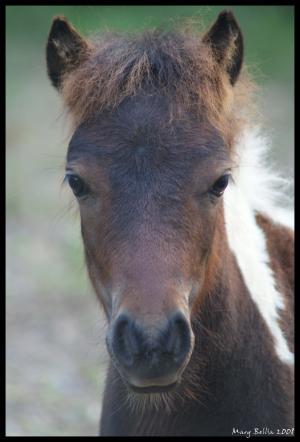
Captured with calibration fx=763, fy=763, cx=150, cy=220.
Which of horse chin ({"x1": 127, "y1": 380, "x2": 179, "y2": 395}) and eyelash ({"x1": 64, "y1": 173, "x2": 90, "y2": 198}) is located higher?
eyelash ({"x1": 64, "y1": 173, "x2": 90, "y2": 198})

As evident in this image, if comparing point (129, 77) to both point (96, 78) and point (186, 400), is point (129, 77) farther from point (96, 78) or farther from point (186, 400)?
point (186, 400)

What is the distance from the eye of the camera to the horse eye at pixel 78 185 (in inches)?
134

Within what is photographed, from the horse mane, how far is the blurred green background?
14.6 inches

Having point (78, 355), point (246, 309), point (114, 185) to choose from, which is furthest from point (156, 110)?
point (78, 355)

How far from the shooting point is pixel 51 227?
10281 millimetres

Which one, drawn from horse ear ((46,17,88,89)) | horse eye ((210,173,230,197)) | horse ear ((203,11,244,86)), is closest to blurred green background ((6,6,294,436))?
horse ear ((46,17,88,89))

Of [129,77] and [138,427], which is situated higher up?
[129,77]

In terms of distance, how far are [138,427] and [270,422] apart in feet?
2.16

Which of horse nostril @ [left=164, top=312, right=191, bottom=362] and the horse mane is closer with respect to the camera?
horse nostril @ [left=164, top=312, right=191, bottom=362]

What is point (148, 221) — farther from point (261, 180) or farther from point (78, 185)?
point (261, 180)

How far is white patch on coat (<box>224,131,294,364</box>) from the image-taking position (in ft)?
13.1

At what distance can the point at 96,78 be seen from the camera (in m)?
3.57

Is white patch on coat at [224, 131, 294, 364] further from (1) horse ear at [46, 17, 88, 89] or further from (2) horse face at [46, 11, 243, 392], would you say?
(1) horse ear at [46, 17, 88, 89]

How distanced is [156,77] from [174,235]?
801 millimetres
